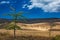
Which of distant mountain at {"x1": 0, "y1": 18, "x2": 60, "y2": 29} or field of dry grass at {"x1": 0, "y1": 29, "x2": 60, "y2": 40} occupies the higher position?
distant mountain at {"x1": 0, "y1": 18, "x2": 60, "y2": 29}

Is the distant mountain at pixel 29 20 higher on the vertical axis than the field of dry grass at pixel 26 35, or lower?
higher

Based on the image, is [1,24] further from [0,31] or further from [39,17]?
[39,17]

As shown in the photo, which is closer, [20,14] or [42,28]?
[20,14]

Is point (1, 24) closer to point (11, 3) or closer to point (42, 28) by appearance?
point (11, 3)

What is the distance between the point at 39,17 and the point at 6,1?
0.99m

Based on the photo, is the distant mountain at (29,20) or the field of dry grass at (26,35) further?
the distant mountain at (29,20)

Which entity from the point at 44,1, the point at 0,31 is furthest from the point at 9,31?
the point at 44,1

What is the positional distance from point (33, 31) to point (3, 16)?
35.6 inches

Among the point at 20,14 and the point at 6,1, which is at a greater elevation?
the point at 6,1

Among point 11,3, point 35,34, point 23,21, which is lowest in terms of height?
point 35,34

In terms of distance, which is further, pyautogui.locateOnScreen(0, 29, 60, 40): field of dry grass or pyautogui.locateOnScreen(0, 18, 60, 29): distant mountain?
pyautogui.locateOnScreen(0, 18, 60, 29): distant mountain

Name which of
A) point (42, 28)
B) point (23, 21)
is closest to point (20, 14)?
point (23, 21)

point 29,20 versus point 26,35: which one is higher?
point 29,20

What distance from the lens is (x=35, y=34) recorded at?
5.28 m
